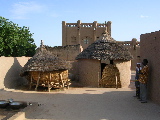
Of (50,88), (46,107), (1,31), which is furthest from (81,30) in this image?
(46,107)

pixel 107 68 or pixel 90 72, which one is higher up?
pixel 107 68

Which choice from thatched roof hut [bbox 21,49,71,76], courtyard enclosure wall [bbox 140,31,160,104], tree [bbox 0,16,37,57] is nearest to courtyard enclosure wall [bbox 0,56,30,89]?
thatched roof hut [bbox 21,49,71,76]

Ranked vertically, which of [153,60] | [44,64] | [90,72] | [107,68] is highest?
[153,60]

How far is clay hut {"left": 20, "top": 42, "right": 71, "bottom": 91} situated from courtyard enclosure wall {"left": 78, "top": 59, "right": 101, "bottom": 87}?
1.78 m

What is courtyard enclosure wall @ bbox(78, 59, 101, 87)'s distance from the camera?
13.7 metres

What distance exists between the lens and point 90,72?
13.9m

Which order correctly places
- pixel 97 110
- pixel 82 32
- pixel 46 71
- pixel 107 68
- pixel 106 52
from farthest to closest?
pixel 82 32
pixel 106 52
pixel 107 68
pixel 46 71
pixel 97 110

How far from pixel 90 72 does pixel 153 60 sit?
19.5ft

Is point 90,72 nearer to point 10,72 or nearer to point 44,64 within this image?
point 44,64

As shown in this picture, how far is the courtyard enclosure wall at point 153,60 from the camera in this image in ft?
26.3

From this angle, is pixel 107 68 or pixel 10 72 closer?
pixel 10 72

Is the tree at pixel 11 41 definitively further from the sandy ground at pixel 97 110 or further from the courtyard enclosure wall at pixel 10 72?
the sandy ground at pixel 97 110

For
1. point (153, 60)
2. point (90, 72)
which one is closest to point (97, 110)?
point (153, 60)

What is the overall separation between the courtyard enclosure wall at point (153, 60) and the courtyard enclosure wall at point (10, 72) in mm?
8242
